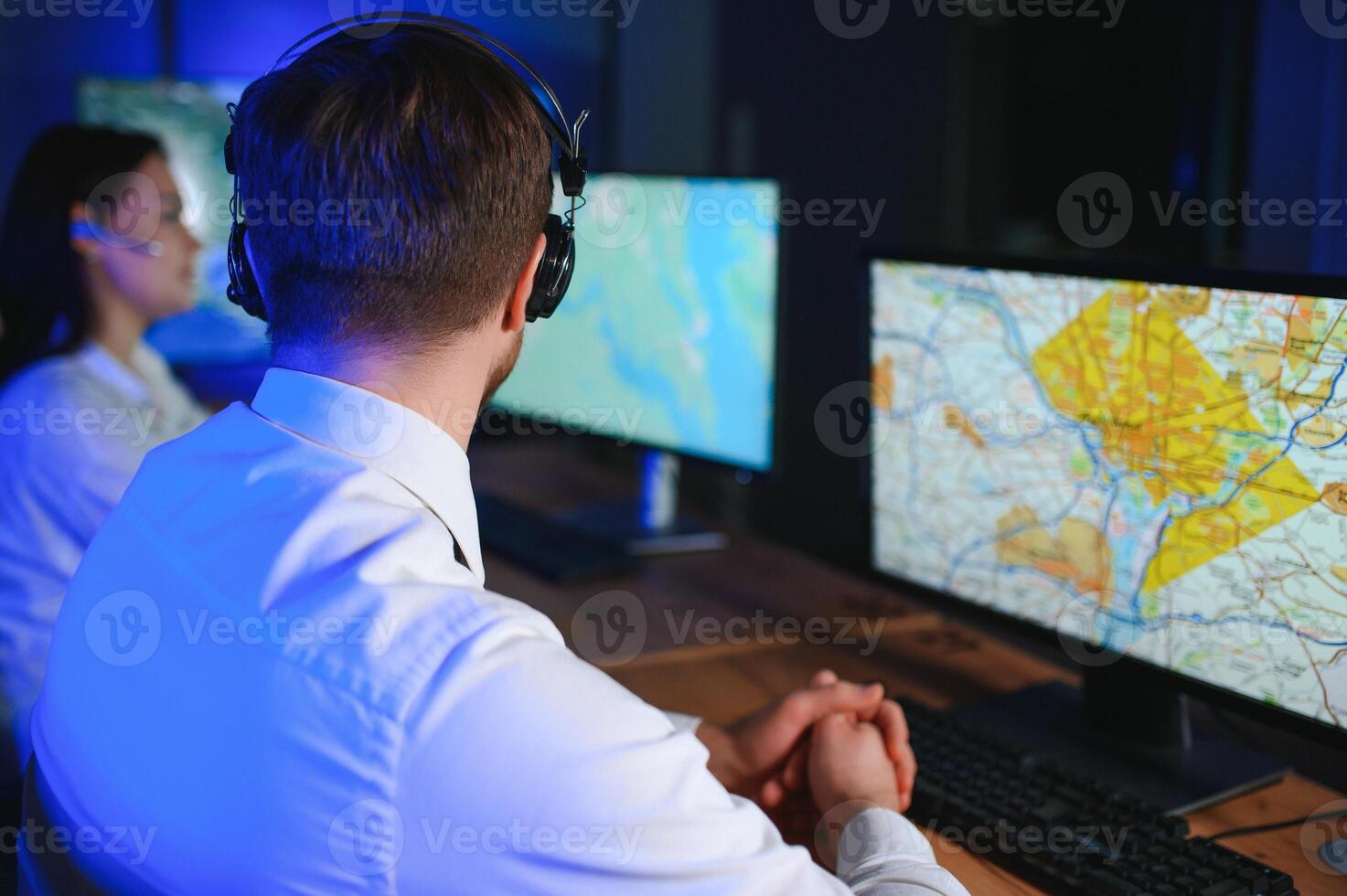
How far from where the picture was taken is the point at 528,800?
577 millimetres

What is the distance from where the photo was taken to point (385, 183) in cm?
73

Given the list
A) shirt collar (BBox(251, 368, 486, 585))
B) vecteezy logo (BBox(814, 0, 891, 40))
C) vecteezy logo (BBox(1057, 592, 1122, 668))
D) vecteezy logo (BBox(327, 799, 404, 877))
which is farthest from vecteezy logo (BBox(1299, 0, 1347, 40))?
vecteezy logo (BBox(327, 799, 404, 877))

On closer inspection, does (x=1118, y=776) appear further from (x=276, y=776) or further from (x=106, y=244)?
(x=106, y=244)

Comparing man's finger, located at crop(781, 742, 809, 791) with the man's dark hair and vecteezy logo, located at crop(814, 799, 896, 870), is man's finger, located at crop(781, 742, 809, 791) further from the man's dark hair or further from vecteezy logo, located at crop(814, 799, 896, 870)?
the man's dark hair

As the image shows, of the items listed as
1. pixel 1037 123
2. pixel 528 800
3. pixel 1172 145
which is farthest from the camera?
pixel 1037 123

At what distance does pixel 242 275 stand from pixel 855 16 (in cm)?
135

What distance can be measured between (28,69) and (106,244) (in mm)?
985

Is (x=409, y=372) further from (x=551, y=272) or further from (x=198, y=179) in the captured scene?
(x=198, y=179)

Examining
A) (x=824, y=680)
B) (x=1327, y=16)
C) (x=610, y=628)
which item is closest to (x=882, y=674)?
(x=824, y=680)

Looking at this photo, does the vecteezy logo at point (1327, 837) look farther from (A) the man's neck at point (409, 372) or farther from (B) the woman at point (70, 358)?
(B) the woman at point (70, 358)

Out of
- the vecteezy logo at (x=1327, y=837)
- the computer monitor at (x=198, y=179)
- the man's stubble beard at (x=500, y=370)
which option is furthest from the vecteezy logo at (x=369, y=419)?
the computer monitor at (x=198, y=179)

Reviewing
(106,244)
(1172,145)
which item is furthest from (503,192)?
(1172,145)

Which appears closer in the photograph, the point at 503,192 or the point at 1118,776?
the point at 503,192

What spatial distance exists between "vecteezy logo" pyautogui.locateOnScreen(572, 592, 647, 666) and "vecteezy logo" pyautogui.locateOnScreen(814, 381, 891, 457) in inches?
13.9
